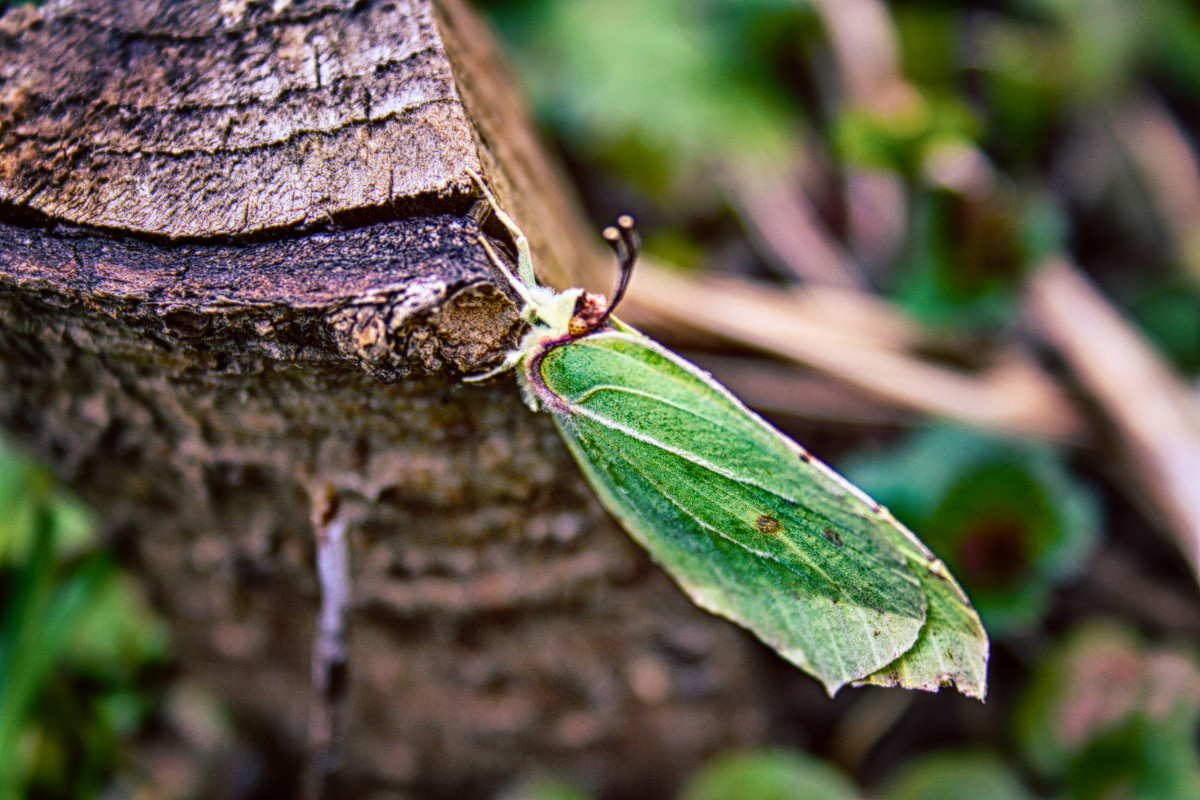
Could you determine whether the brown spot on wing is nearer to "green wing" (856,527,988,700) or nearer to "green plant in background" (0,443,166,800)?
"green wing" (856,527,988,700)

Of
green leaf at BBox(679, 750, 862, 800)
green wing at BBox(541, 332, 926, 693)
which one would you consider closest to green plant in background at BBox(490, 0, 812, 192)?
green wing at BBox(541, 332, 926, 693)

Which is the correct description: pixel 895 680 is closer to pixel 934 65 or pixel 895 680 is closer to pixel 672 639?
pixel 672 639

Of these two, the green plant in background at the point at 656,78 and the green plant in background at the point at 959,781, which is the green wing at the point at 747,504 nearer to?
the green plant in background at the point at 959,781

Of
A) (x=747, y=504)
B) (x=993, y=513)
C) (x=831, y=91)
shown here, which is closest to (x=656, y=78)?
(x=831, y=91)

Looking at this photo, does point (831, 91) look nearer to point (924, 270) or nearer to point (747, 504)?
point (924, 270)

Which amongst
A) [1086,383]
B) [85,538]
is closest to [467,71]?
[85,538]
